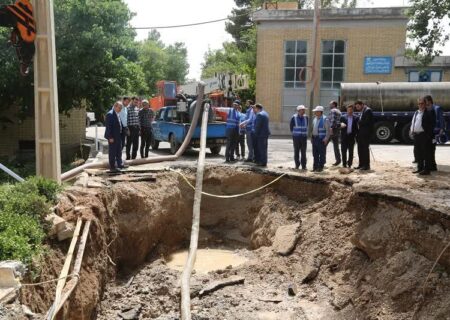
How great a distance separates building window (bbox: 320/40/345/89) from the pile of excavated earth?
14946 mm

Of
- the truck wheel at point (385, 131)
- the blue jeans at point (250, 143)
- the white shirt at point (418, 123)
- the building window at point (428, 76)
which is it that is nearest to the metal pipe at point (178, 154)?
the blue jeans at point (250, 143)

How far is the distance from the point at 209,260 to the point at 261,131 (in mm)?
3604

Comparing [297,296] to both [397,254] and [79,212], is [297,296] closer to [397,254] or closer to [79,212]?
[397,254]

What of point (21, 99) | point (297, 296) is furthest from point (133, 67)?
point (297, 296)

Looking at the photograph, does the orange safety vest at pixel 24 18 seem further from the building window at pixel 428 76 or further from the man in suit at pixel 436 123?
the building window at pixel 428 76

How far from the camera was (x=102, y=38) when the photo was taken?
1608cm

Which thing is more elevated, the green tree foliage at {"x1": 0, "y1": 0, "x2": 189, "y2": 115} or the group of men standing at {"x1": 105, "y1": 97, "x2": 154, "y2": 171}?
the green tree foliage at {"x1": 0, "y1": 0, "x2": 189, "y2": 115}

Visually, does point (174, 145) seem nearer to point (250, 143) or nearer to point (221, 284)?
point (250, 143)

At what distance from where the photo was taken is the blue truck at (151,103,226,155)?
15.4 metres

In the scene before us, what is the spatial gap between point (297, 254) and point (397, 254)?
2705 millimetres

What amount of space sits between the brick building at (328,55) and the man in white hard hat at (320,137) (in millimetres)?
13949

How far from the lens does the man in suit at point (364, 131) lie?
11320 millimetres

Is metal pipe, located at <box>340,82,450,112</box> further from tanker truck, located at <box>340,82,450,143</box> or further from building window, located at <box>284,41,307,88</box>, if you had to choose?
building window, located at <box>284,41,307,88</box>

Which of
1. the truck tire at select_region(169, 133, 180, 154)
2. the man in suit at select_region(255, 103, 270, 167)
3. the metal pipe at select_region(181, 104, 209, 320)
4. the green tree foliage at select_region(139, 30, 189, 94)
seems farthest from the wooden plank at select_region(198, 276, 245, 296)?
the green tree foliage at select_region(139, 30, 189, 94)
